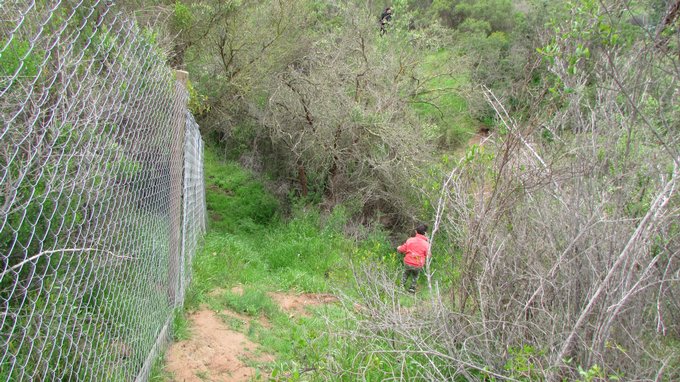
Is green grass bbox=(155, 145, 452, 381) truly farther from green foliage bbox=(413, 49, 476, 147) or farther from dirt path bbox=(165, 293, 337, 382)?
green foliage bbox=(413, 49, 476, 147)

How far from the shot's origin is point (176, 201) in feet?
16.9

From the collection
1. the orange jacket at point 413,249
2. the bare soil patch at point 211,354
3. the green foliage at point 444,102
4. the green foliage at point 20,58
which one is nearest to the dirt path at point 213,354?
the bare soil patch at point 211,354

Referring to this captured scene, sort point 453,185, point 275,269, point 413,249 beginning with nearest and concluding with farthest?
point 453,185
point 413,249
point 275,269

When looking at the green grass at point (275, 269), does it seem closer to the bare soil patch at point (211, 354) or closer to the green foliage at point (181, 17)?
the bare soil patch at point (211, 354)

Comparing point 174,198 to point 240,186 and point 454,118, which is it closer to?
point 240,186

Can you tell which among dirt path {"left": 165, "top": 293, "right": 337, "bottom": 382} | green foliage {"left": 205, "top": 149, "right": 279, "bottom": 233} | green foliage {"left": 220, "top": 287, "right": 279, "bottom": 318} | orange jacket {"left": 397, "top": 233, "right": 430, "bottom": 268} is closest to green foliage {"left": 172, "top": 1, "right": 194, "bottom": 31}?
green foliage {"left": 205, "top": 149, "right": 279, "bottom": 233}

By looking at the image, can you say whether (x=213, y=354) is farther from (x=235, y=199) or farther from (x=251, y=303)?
(x=235, y=199)

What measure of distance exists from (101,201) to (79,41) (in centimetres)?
75

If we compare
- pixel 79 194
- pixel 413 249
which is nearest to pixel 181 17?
pixel 413 249

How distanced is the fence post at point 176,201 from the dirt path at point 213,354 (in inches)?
15.0

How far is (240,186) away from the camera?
47.8ft

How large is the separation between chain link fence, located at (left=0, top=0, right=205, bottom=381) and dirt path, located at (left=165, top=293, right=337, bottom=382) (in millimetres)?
341

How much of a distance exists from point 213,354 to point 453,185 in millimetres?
2277

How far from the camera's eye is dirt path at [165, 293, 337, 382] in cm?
428
